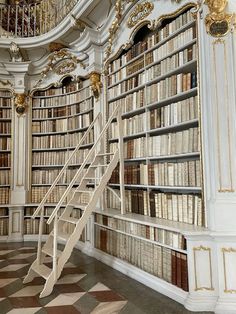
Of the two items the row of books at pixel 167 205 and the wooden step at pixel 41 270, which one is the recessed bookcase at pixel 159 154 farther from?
the wooden step at pixel 41 270

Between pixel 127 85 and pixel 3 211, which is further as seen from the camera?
pixel 3 211

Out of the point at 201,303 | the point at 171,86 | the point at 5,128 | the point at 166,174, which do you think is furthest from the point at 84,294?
the point at 5,128

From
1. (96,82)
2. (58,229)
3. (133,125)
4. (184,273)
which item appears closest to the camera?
(184,273)

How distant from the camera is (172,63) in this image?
10.2 ft

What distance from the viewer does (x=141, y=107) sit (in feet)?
11.5

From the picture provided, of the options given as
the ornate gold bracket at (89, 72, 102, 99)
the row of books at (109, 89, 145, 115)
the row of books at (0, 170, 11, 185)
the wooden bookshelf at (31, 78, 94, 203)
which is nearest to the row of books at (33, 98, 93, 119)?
the wooden bookshelf at (31, 78, 94, 203)

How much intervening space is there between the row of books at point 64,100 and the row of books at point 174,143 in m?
1.87

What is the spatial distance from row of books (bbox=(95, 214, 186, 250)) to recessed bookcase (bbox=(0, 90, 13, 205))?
7.96 ft

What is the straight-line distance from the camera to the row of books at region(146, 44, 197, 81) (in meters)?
2.86

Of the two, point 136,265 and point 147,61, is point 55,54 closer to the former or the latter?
point 147,61

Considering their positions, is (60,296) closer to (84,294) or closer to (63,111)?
(84,294)

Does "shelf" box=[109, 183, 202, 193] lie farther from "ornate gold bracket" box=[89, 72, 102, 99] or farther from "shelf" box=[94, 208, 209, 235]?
"ornate gold bracket" box=[89, 72, 102, 99]

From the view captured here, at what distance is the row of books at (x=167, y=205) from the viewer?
2.63 m

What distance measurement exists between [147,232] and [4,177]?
3534mm
